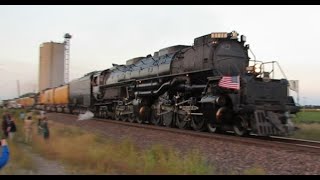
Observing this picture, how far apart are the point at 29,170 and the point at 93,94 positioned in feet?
88.3

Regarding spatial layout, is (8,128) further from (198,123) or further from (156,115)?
(156,115)

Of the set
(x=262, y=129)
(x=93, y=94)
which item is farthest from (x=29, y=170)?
(x=93, y=94)

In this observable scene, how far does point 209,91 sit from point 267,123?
10.7 feet

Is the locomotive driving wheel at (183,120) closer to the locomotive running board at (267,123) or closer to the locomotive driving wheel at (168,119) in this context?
the locomotive driving wheel at (168,119)

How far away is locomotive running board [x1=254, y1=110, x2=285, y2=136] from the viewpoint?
51.4 feet

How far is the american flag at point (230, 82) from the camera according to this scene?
649 inches

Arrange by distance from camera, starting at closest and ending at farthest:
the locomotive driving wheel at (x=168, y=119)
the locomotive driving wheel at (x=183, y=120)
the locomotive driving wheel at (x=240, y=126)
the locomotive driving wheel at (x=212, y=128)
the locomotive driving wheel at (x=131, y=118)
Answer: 1. the locomotive driving wheel at (x=240, y=126)
2. the locomotive driving wheel at (x=212, y=128)
3. the locomotive driving wheel at (x=183, y=120)
4. the locomotive driving wheel at (x=168, y=119)
5. the locomotive driving wheel at (x=131, y=118)

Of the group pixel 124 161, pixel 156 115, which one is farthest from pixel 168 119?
pixel 124 161

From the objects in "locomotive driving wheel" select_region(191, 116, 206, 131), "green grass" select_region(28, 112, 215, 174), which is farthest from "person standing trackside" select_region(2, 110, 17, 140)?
"locomotive driving wheel" select_region(191, 116, 206, 131)

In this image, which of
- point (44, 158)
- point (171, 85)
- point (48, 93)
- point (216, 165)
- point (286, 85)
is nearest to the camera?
point (216, 165)

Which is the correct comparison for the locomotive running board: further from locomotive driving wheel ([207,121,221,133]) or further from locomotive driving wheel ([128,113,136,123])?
locomotive driving wheel ([128,113,136,123])

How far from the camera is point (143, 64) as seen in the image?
2689 cm

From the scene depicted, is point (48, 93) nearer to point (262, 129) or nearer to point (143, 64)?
point (143, 64)

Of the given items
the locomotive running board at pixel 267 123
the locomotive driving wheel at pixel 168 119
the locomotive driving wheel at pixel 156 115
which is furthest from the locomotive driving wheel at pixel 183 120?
the locomotive running board at pixel 267 123
